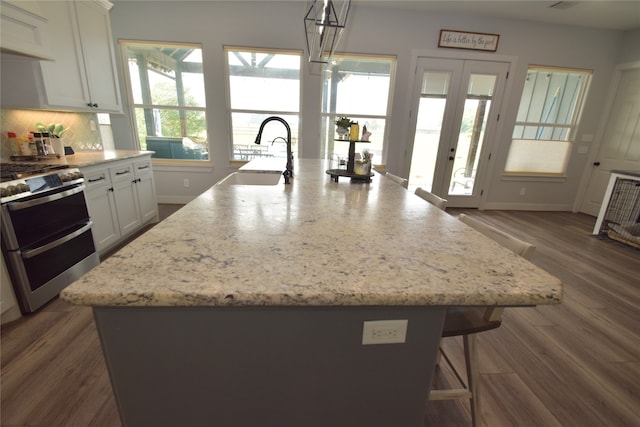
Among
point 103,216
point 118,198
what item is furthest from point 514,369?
point 118,198

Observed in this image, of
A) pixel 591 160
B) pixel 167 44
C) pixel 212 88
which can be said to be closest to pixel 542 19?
pixel 591 160

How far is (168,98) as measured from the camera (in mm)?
3938

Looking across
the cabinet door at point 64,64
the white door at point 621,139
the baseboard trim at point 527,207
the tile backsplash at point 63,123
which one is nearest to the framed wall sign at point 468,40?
the white door at point 621,139

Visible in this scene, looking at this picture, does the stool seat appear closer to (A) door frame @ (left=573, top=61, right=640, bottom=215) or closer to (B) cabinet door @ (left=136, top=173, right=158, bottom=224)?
(B) cabinet door @ (left=136, top=173, right=158, bottom=224)

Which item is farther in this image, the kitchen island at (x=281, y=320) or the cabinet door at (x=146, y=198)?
the cabinet door at (x=146, y=198)

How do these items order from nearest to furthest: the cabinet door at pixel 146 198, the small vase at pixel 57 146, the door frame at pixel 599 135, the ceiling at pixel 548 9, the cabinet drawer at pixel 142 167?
the small vase at pixel 57 146 → the cabinet drawer at pixel 142 167 → the cabinet door at pixel 146 198 → the ceiling at pixel 548 9 → the door frame at pixel 599 135

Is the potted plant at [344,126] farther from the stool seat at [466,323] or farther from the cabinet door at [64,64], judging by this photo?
the cabinet door at [64,64]

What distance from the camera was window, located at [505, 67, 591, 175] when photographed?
4273mm

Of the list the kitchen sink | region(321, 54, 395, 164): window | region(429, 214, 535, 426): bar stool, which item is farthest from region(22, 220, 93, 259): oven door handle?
region(321, 54, 395, 164): window

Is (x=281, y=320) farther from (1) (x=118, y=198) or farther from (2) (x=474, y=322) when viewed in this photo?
(1) (x=118, y=198)

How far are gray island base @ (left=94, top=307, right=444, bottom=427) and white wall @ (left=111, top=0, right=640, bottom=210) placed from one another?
375cm

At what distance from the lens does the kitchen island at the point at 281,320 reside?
24.0 inches

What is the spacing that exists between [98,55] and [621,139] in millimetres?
7276

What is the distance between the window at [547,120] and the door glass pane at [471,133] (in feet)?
1.96
